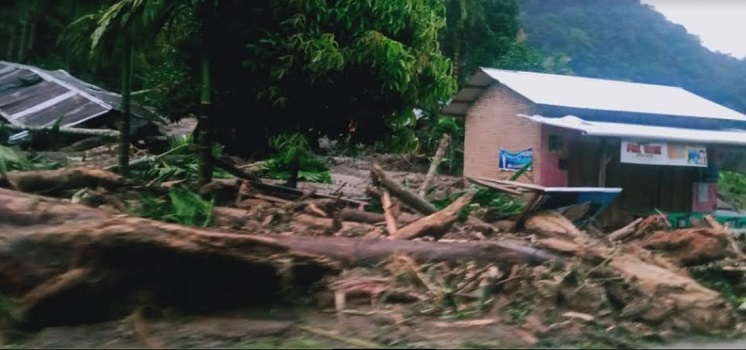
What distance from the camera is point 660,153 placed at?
16.2m

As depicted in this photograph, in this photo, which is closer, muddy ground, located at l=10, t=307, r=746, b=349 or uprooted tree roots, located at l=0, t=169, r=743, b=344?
muddy ground, located at l=10, t=307, r=746, b=349

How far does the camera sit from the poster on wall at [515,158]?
1773 cm

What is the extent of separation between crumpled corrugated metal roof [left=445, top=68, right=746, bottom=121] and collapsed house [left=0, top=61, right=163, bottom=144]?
8127mm

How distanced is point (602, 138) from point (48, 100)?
49.3 ft

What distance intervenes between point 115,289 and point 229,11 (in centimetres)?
613

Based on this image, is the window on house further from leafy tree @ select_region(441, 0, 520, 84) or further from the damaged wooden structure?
leafy tree @ select_region(441, 0, 520, 84)

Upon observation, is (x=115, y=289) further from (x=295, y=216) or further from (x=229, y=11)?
(x=229, y=11)

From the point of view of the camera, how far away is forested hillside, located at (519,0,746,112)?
1507 inches

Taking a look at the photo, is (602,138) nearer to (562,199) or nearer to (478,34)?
(562,199)

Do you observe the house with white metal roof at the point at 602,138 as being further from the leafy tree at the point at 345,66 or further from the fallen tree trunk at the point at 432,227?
the fallen tree trunk at the point at 432,227

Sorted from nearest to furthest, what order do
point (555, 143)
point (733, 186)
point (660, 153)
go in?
point (660, 153)
point (555, 143)
point (733, 186)

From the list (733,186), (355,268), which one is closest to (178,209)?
(355,268)

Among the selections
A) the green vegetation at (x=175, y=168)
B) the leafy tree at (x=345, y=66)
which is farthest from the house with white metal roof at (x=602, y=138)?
the green vegetation at (x=175, y=168)

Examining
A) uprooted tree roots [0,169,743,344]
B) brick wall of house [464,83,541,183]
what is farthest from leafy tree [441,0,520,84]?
uprooted tree roots [0,169,743,344]
